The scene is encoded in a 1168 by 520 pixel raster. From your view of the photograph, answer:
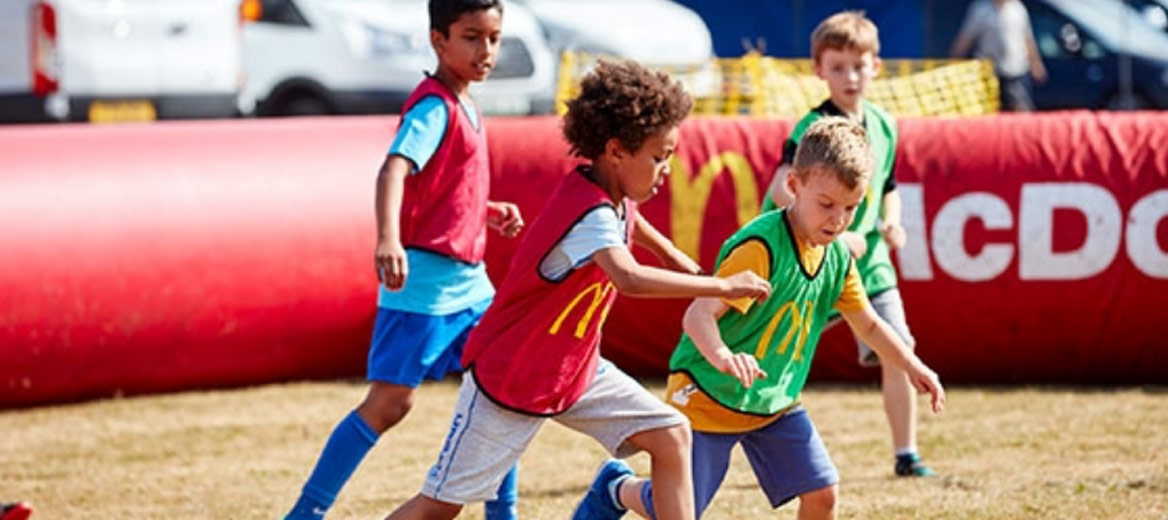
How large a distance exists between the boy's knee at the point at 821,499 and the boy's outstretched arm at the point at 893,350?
36cm

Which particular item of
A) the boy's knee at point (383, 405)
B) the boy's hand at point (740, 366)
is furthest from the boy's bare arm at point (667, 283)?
the boy's knee at point (383, 405)

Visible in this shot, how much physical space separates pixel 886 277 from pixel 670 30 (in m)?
11.9

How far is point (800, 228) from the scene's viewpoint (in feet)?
16.9

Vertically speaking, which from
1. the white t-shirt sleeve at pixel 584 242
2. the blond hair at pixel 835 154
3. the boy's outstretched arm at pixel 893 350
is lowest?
the boy's outstretched arm at pixel 893 350

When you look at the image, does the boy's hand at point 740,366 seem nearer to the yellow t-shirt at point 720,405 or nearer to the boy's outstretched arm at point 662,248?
the yellow t-shirt at point 720,405

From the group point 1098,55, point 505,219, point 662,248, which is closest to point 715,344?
point 662,248

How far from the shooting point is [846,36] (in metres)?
6.86

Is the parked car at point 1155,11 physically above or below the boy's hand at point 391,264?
below

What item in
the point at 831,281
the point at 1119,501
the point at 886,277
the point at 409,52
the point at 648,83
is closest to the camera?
the point at 648,83

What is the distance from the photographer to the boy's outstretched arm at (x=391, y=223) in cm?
529

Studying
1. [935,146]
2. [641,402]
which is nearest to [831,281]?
[641,402]

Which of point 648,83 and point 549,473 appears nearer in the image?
point 648,83

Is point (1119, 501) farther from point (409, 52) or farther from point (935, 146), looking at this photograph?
point (409, 52)

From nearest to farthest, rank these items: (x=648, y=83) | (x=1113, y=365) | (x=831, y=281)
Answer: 1. (x=648, y=83)
2. (x=831, y=281)
3. (x=1113, y=365)
